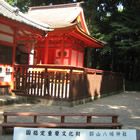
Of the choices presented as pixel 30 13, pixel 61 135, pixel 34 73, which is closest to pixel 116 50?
pixel 30 13

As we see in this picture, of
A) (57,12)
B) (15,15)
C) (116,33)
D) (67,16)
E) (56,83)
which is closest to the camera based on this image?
(56,83)

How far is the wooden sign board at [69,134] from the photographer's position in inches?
96.9

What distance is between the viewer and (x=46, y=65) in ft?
27.6

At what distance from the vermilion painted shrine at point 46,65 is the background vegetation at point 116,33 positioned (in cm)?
247

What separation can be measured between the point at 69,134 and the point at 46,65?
6.14 metres

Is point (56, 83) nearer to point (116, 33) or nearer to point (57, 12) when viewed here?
point (57, 12)

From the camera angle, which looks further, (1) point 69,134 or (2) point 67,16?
(2) point 67,16

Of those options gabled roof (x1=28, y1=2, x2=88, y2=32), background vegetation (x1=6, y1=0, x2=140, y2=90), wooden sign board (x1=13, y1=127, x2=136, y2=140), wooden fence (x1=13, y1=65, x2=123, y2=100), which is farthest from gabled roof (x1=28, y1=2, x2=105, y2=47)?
wooden sign board (x1=13, y1=127, x2=136, y2=140)

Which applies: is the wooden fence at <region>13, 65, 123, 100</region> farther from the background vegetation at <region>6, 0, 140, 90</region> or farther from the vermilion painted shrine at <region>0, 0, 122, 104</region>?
→ the background vegetation at <region>6, 0, 140, 90</region>

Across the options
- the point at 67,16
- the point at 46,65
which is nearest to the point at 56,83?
the point at 46,65

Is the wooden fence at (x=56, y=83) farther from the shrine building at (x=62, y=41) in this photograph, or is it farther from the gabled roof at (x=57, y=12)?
the gabled roof at (x=57, y=12)

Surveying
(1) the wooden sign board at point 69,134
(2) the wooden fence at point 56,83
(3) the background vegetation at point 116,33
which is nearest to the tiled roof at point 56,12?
(3) the background vegetation at point 116,33

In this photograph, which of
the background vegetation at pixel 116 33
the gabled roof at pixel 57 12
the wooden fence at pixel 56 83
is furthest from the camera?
the background vegetation at pixel 116 33

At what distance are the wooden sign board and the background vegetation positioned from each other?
12.6 metres
